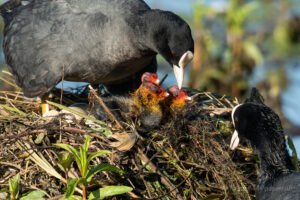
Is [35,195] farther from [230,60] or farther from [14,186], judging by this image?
[230,60]

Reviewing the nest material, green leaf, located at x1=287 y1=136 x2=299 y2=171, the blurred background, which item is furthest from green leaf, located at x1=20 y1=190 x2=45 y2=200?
the blurred background

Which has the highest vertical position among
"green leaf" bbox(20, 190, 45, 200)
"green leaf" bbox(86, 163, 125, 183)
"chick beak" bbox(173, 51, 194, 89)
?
"chick beak" bbox(173, 51, 194, 89)

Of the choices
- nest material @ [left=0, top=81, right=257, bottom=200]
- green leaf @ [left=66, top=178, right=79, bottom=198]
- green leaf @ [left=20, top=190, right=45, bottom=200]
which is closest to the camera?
green leaf @ [left=66, top=178, right=79, bottom=198]

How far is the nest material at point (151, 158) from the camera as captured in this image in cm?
406

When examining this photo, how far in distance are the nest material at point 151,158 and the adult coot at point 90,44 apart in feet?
1.92

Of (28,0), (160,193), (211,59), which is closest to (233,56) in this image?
(211,59)

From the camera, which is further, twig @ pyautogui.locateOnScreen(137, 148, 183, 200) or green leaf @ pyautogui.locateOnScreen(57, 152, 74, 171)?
twig @ pyautogui.locateOnScreen(137, 148, 183, 200)

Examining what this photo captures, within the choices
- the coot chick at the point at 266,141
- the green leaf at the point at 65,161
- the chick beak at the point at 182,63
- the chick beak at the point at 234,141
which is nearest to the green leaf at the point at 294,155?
the coot chick at the point at 266,141

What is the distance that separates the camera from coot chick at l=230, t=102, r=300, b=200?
439 centimetres

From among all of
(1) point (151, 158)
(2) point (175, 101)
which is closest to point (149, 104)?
(2) point (175, 101)

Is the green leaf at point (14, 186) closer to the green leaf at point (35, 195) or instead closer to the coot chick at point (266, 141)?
the green leaf at point (35, 195)

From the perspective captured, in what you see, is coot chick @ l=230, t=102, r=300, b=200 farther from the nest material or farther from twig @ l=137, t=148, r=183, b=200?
twig @ l=137, t=148, r=183, b=200

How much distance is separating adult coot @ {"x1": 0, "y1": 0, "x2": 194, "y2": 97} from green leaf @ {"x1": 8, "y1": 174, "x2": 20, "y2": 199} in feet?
5.06

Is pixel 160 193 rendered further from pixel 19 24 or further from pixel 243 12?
pixel 243 12
